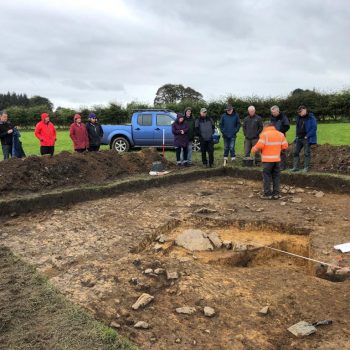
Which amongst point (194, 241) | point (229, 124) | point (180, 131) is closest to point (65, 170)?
point (180, 131)

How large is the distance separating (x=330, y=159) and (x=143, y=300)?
859 cm

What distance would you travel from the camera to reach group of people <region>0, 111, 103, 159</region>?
11.1 m

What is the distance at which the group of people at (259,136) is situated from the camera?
360 inches

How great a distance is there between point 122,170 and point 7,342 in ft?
26.2

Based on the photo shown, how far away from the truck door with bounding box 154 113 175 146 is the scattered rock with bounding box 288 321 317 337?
1197cm

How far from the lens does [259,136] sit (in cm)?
1139

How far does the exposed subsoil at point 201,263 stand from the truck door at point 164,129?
6060mm

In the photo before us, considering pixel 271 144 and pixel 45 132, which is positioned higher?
pixel 45 132

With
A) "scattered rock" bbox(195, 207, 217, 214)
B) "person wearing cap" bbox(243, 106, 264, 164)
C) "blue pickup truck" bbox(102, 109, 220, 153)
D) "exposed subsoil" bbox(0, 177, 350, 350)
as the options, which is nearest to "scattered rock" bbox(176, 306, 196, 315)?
"exposed subsoil" bbox(0, 177, 350, 350)

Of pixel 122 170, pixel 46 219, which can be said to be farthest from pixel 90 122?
pixel 46 219

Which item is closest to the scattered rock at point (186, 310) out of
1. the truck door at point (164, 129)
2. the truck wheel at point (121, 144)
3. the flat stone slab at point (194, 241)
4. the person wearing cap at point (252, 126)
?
the flat stone slab at point (194, 241)

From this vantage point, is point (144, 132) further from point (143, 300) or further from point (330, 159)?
point (143, 300)

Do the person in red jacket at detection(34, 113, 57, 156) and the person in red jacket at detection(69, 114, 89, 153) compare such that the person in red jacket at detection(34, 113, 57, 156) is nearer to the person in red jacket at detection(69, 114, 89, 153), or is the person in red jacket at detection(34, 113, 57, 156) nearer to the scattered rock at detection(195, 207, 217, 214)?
the person in red jacket at detection(69, 114, 89, 153)

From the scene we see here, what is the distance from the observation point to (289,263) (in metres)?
6.39
